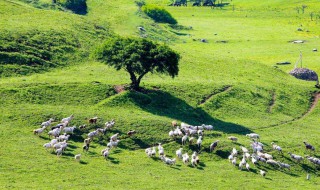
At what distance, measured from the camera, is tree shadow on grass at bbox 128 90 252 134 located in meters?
63.9

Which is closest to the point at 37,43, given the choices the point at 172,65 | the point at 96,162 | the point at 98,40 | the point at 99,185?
the point at 98,40

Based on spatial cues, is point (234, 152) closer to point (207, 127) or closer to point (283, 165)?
point (283, 165)

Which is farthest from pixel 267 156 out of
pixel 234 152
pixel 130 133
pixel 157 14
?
pixel 157 14

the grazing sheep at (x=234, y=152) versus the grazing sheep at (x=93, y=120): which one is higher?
the grazing sheep at (x=93, y=120)

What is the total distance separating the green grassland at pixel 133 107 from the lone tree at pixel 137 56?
3.32 metres

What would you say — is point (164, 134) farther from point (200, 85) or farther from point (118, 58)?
point (200, 85)

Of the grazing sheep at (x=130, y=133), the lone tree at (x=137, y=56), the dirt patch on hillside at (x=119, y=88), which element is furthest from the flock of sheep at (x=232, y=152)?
the dirt patch on hillside at (x=119, y=88)

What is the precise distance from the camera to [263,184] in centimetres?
4844

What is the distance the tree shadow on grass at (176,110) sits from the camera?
2515 inches

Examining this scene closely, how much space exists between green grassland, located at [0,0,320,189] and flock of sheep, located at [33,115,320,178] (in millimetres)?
656

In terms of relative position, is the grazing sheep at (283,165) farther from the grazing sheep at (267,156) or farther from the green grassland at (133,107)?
the grazing sheep at (267,156)

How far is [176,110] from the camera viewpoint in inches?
2608

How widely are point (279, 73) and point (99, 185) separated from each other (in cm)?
5752

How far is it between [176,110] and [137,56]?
326 inches
